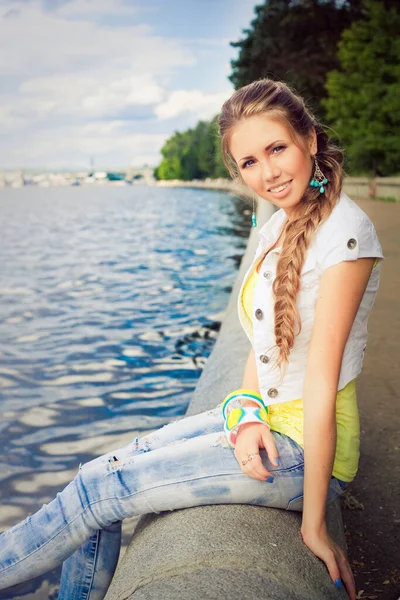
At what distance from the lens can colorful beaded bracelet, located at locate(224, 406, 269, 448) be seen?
229 centimetres

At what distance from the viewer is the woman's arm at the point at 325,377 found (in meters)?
2.07

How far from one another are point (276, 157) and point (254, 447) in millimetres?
964

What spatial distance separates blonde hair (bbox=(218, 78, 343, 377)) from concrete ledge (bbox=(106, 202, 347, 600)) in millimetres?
534

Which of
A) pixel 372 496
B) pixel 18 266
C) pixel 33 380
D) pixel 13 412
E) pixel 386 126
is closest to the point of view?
pixel 372 496

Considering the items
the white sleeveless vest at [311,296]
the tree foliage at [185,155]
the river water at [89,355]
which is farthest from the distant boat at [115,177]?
the white sleeveless vest at [311,296]

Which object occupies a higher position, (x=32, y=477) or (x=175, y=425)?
(x=175, y=425)

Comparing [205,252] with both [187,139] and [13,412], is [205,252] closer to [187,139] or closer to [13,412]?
[13,412]

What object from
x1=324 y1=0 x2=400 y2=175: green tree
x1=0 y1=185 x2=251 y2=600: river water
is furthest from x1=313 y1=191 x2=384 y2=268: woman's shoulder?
x1=324 y1=0 x2=400 y2=175: green tree

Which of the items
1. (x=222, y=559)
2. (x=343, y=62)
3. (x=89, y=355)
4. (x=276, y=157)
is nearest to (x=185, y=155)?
(x=343, y=62)

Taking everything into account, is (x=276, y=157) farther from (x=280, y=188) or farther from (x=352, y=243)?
(x=352, y=243)

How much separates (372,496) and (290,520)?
116 cm

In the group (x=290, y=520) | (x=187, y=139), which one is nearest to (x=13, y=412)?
(x=290, y=520)

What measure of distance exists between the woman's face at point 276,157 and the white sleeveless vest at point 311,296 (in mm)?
163

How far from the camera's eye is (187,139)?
140000mm
